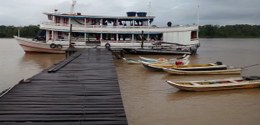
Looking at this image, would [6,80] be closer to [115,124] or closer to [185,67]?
[185,67]

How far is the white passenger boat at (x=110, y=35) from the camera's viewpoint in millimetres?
36719

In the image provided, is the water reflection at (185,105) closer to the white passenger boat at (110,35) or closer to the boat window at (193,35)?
the white passenger boat at (110,35)

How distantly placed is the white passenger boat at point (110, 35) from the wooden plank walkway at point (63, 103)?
82.2ft

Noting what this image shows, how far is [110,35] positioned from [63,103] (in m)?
31.1

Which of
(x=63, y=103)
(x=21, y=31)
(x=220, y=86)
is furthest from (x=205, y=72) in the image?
(x=21, y=31)

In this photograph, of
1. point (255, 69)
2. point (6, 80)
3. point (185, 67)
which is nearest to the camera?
point (6, 80)

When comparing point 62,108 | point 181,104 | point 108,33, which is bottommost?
point 181,104

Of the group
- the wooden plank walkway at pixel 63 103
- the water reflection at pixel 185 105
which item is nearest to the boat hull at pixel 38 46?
the water reflection at pixel 185 105

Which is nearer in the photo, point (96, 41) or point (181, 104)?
point (181, 104)

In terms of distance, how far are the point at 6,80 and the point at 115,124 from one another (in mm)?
13889

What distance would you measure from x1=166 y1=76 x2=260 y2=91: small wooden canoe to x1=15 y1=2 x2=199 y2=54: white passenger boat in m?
19.8

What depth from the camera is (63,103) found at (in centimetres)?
800

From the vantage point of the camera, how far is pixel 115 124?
20.7 feet

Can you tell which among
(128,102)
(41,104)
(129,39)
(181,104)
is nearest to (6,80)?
(128,102)
